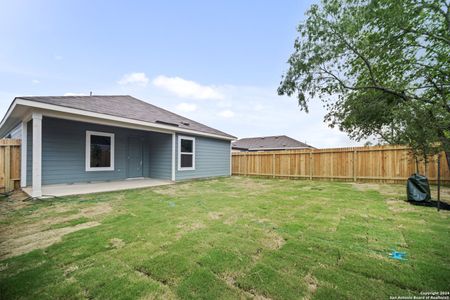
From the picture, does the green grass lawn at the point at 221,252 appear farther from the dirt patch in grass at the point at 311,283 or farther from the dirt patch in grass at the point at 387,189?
the dirt patch in grass at the point at 387,189

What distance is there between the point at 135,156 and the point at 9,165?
13.0ft

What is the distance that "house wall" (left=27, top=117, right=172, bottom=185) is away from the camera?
21.6ft

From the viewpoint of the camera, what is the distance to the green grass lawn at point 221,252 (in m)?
1.69

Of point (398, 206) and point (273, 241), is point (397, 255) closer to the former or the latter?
point (273, 241)

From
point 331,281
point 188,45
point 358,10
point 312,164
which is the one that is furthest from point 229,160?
point 331,281

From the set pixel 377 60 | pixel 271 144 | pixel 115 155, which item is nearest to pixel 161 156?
pixel 115 155

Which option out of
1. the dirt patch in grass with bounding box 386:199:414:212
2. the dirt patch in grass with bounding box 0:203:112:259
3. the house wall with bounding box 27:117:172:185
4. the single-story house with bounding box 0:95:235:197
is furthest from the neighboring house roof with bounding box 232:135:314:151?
the dirt patch in grass with bounding box 0:203:112:259

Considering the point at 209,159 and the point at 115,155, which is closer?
the point at 115,155

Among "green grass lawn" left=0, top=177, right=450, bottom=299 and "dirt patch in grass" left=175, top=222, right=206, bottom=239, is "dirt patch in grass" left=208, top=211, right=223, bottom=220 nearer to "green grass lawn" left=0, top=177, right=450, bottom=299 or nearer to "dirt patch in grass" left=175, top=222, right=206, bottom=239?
"green grass lawn" left=0, top=177, right=450, bottom=299

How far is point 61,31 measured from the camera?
8797mm

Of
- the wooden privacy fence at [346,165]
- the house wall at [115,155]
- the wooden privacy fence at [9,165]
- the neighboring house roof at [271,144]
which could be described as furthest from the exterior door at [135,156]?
the neighboring house roof at [271,144]

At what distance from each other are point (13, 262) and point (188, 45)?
11334mm

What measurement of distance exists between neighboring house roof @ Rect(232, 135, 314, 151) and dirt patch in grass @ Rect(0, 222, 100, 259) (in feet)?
67.7

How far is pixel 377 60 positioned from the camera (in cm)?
666
